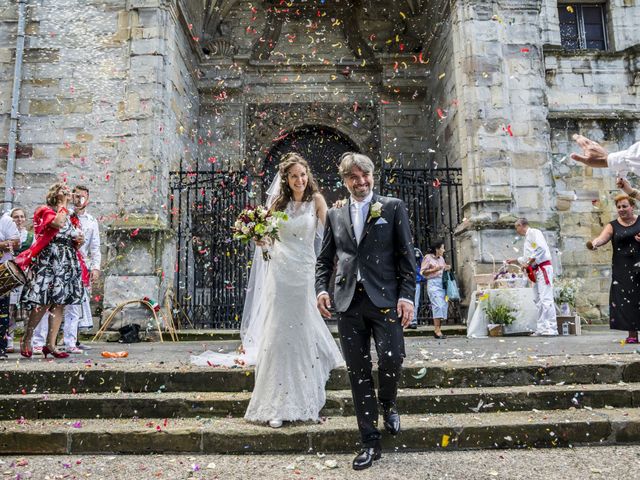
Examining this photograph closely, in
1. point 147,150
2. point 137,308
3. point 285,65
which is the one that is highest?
point 285,65

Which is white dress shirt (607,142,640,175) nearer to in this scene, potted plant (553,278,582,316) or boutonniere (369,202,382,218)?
boutonniere (369,202,382,218)

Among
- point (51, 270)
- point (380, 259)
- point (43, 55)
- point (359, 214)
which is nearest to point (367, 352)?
point (380, 259)

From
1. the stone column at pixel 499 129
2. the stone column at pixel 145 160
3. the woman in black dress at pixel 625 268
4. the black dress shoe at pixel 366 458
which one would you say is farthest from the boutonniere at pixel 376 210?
the stone column at pixel 145 160

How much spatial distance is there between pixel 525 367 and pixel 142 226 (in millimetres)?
6199

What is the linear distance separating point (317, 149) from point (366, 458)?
9765 mm

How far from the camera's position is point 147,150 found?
844 centimetres

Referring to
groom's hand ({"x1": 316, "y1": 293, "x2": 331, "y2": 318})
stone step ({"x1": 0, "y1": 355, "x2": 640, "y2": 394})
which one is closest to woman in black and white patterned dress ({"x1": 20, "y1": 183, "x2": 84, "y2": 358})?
stone step ({"x1": 0, "y1": 355, "x2": 640, "y2": 394})

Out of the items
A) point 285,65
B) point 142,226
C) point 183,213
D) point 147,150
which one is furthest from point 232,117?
point 142,226

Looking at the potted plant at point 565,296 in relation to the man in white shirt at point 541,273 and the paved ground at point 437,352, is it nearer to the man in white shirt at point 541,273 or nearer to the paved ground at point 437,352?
the man in white shirt at point 541,273

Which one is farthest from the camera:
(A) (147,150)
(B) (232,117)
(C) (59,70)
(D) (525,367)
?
(B) (232,117)

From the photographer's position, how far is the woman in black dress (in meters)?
5.65

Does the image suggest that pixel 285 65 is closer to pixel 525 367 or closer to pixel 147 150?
pixel 147 150

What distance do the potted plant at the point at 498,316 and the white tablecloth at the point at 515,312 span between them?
0.20ft

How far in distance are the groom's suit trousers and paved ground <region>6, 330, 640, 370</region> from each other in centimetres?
132
